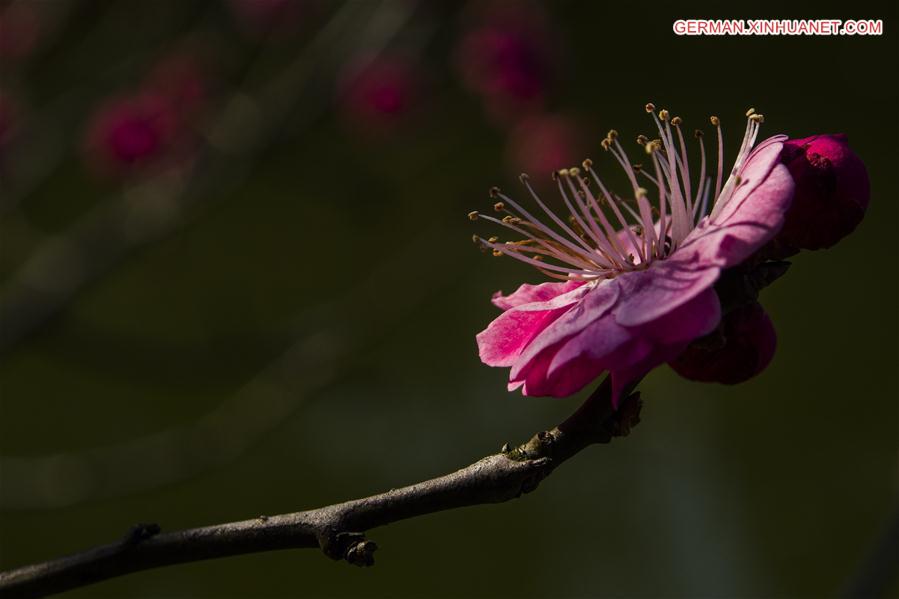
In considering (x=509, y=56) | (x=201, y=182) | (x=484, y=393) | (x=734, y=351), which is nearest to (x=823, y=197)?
(x=734, y=351)

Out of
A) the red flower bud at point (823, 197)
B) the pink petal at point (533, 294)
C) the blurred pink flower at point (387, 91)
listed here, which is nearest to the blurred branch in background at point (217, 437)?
the blurred pink flower at point (387, 91)

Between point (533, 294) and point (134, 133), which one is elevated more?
point (134, 133)

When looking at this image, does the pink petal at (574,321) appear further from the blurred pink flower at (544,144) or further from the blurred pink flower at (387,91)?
the blurred pink flower at (544,144)

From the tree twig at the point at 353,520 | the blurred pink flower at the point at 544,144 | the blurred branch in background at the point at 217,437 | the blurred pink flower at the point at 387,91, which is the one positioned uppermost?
the blurred pink flower at the point at 387,91

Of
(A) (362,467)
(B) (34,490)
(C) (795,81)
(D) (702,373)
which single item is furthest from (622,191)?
(D) (702,373)

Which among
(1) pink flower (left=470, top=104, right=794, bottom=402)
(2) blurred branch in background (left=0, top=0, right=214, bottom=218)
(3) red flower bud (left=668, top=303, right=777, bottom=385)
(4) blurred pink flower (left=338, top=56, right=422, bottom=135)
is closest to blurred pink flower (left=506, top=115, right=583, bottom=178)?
(4) blurred pink flower (left=338, top=56, right=422, bottom=135)

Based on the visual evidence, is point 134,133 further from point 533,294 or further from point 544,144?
point 533,294

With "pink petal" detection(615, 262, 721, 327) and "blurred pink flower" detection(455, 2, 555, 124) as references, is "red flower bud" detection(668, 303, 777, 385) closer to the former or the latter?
"pink petal" detection(615, 262, 721, 327)
